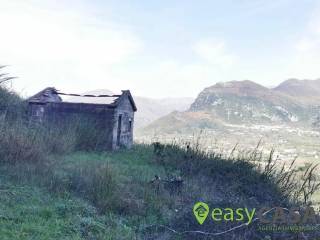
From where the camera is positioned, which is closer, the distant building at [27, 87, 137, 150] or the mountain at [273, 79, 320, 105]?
the distant building at [27, 87, 137, 150]

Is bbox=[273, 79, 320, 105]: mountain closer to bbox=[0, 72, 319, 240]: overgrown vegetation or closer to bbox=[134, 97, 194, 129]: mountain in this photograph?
bbox=[134, 97, 194, 129]: mountain

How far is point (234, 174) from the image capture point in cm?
980

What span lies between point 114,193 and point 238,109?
81.5 meters

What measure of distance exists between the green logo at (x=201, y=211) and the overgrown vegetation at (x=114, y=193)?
0.42 ft

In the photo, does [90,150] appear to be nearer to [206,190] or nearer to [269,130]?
[206,190]

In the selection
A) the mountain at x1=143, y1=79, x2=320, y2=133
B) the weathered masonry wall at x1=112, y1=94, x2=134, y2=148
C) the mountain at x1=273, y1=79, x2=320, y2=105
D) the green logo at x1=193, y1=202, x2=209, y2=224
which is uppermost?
the mountain at x1=273, y1=79, x2=320, y2=105

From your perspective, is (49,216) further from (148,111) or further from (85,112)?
(148,111)

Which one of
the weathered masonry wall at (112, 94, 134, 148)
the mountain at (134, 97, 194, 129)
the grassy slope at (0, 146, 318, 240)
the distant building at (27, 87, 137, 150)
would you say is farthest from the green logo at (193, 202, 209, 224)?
the mountain at (134, 97, 194, 129)

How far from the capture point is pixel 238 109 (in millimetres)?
84500

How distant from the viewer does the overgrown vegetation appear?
16.1 feet

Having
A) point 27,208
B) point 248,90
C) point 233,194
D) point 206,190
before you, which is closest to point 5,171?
point 27,208

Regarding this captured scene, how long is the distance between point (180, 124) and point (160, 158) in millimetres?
61332

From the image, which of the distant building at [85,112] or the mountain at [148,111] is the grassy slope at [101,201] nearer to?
the distant building at [85,112]

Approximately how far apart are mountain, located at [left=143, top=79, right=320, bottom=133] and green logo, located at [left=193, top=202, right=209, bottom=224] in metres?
62.1
